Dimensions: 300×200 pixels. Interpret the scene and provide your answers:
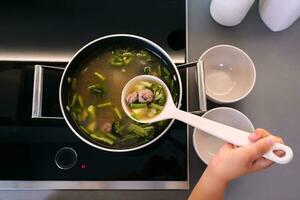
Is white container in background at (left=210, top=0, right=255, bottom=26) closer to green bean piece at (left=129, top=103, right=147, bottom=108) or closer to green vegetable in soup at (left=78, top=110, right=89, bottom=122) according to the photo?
green bean piece at (left=129, top=103, right=147, bottom=108)

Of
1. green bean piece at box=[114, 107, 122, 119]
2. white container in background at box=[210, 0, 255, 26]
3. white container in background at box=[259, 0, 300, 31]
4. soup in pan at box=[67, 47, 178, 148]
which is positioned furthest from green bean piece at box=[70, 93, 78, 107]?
white container in background at box=[259, 0, 300, 31]

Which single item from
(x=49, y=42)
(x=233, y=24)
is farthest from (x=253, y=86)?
(x=49, y=42)

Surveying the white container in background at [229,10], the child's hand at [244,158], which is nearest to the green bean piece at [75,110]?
the child's hand at [244,158]

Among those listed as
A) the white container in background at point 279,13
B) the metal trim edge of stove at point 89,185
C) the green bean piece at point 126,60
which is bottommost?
the metal trim edge of stove at point 89,185

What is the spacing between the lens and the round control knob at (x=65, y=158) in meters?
0.72

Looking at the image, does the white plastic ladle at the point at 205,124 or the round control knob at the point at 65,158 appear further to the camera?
the round control knob at the point at 65,158

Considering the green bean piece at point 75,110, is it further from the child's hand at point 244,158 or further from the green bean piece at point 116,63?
the child's hand at point 244,158

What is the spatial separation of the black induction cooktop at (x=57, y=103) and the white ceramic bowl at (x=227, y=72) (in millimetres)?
72

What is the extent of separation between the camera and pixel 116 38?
72 centimetres

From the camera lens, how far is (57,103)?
756 millimetres

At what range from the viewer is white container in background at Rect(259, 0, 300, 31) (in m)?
0.71

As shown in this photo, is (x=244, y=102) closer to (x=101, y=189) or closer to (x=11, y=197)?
(x=101, y=189)

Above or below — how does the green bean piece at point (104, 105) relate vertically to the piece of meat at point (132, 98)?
below

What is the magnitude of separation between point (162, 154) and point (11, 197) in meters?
0.38
